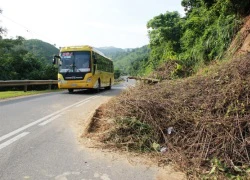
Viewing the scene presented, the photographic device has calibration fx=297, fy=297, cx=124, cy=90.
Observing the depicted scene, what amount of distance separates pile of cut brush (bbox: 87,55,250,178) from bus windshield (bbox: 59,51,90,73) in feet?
41.2

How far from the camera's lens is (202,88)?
634cm

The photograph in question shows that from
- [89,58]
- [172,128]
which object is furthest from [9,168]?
[89,58]

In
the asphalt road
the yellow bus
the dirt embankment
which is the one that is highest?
the yellow bus

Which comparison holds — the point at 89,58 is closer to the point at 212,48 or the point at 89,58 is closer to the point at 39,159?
the point at 212,48

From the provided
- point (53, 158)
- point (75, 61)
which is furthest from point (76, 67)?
point (53, 158)

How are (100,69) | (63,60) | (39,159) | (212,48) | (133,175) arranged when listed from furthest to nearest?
(100,69)
(63,60)
(212,48)
(39,159)
(133,175)

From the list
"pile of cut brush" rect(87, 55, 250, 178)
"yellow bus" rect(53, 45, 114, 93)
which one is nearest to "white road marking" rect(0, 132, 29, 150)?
"pile of cut brush" rect(87, 55, 250, 178)

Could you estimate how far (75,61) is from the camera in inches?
753

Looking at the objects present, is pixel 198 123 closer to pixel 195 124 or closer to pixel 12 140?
pixel 195 124

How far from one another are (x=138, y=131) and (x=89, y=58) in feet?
45.9

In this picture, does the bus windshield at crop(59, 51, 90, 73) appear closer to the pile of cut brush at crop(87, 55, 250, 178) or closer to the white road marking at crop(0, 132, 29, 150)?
the white road marking at crop(0, 132, 29, 150)

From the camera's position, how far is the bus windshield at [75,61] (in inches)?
752

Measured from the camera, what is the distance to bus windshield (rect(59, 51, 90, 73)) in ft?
62.7

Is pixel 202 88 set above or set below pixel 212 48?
below
